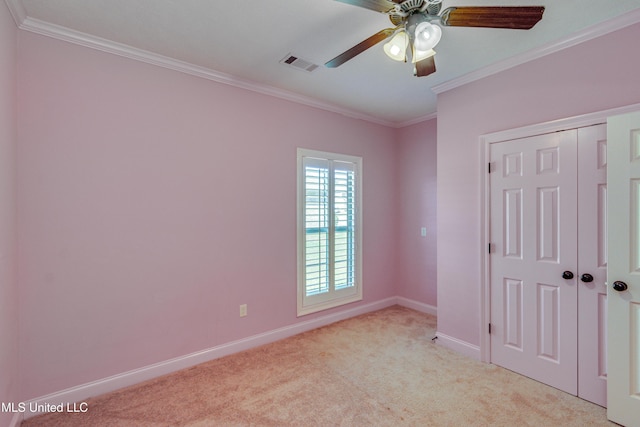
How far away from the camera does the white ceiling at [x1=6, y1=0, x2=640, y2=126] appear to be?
1.90m

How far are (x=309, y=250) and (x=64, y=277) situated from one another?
2154mm

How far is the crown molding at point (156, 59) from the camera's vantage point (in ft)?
6.74

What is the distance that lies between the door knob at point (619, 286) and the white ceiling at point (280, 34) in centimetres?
172

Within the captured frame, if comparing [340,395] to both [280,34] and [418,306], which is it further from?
[280,34]

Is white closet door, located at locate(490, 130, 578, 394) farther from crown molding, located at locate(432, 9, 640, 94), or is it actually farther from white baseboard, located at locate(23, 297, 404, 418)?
white baseboard, located at locate(23, 297, 404, 418)

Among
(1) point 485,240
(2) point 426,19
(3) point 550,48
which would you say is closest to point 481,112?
(3) point 550,48

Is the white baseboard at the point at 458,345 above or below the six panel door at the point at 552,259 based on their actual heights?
below

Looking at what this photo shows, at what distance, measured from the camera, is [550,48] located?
7.64 ft

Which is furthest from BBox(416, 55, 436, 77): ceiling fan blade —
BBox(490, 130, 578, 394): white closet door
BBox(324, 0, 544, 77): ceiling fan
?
BBox(490, 130, 578, 394): white closet door

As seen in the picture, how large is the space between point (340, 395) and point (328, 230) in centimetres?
180

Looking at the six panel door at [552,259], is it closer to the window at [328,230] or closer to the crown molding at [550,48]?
the crown molding at [550,48]

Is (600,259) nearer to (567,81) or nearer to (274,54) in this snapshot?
(567,81)

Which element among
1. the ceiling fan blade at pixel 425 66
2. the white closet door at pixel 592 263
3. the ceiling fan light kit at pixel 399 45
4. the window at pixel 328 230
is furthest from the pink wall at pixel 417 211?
the ceiling fan light kit at pixel 399 45

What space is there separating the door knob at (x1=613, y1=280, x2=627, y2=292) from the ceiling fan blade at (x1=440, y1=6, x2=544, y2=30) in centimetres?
170
